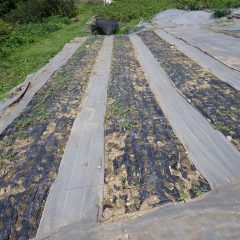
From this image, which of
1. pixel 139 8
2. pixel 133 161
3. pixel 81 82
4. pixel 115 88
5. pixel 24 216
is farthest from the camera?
pixel 139 8

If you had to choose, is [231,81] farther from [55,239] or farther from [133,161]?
[55,239]

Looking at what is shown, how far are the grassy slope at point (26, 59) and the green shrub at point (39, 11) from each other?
4.09 meters

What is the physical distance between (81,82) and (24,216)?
3678 millimetres

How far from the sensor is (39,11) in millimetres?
17562

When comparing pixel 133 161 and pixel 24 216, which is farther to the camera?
pixel 133 161

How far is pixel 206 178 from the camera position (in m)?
3.04

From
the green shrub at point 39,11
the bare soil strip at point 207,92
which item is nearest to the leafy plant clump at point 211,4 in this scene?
the green shrub at point 39,11

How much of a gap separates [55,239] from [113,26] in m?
11.7

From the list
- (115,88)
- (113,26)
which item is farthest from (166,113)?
(113,26)

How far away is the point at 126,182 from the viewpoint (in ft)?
10.3

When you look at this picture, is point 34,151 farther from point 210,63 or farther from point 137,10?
point 137,10

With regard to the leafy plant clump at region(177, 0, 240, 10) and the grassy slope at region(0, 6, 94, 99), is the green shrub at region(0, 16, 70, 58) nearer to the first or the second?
the grassy slope at region(0, 6, 94, 99)

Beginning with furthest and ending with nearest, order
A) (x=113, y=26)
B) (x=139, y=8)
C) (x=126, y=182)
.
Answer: (x=139, y=8), (x=113, y=26), (x=126, y=182)

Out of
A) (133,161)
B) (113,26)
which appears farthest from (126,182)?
(113,26)
